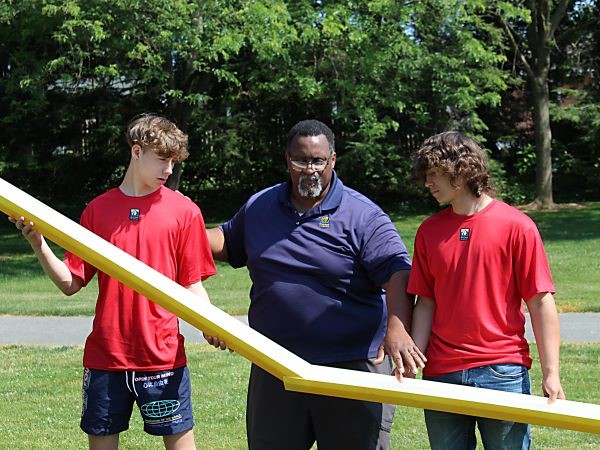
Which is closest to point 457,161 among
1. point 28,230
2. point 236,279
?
point 28,230

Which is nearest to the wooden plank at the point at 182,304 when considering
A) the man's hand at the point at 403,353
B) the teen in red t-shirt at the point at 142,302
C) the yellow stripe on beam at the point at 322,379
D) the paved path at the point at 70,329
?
the yellow stripe on beam at the point at 322,379

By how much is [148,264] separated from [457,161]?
1.38 metres

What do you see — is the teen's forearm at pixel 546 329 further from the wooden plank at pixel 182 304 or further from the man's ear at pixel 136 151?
the man's ear at pixel 136 151

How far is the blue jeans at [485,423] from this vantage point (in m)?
3.71

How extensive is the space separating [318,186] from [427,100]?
1982 cm

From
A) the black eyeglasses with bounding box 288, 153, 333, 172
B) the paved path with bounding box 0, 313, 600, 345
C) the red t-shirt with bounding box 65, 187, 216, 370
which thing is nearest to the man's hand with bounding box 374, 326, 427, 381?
the black eyeglasses with bounding box 288, 153, 333, 172

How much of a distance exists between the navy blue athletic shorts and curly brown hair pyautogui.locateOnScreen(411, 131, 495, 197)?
144 cm

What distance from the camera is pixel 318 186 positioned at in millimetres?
4020

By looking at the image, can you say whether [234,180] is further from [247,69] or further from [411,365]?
[411,365]

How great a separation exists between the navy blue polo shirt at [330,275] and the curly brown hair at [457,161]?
1.29 feet

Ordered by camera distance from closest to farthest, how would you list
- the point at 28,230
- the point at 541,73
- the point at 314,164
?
the point at 28,230
the point at 314,164
the point at 541,73

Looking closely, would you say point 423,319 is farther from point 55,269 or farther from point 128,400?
point 55,269

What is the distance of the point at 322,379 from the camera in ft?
11.2

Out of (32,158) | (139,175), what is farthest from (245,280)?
(32,158)
